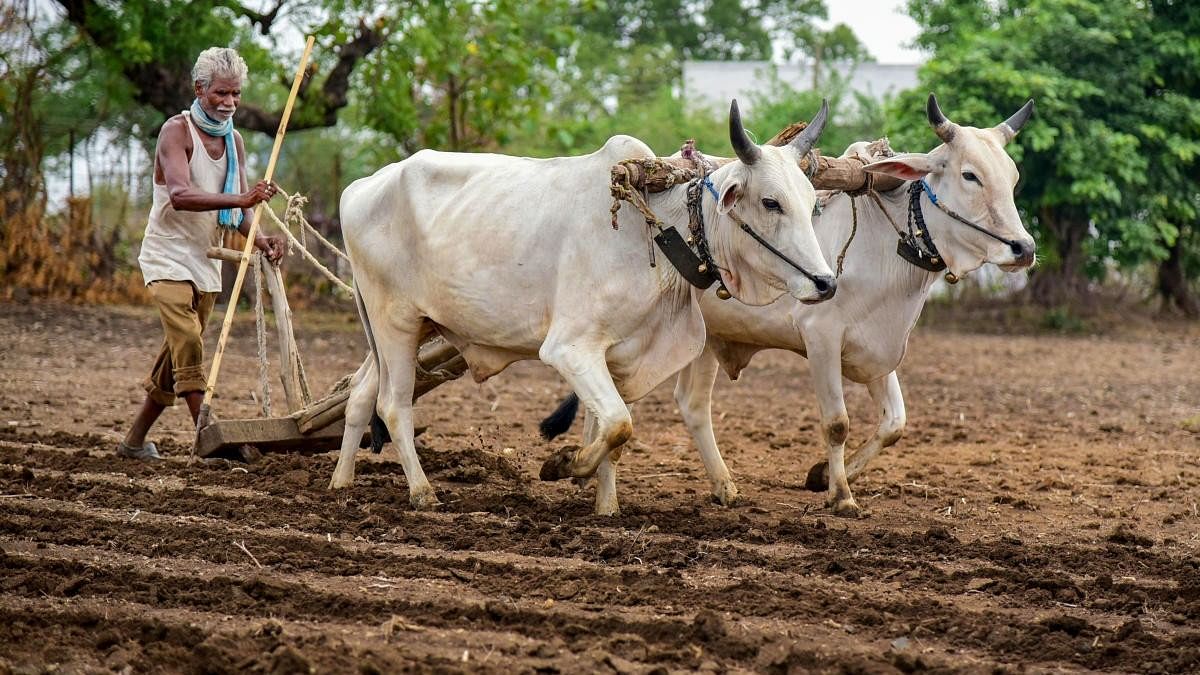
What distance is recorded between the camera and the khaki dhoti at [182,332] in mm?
7043

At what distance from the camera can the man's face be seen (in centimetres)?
684

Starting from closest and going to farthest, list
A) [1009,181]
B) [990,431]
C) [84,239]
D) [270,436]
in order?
[1009,181], [270,436], [990,431], [84,239]

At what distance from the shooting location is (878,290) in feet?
22.0

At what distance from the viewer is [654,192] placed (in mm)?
6035

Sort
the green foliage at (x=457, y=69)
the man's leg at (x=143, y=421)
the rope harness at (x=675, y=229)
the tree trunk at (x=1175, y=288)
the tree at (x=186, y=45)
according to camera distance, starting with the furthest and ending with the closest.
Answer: the tree trunk at (x=1175, y=288), the green foliage at (x=457, y=69), the tree at (x=186, y=45), the man's leg at (x=143, y=421), the rope harness at (x=675, y=229)

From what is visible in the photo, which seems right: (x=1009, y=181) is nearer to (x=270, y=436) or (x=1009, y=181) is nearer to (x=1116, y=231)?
(x=270, y=436)

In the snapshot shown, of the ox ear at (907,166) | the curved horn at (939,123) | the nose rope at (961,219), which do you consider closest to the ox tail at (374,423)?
the ox ear at (907,166)

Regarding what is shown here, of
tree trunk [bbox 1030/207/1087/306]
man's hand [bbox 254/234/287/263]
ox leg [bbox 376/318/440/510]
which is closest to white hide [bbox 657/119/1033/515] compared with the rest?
ox leg [bbox 376/318/440/510]

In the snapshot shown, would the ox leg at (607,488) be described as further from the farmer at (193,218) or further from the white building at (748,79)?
the white building at (748,79)

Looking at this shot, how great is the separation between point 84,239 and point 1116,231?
478 inches

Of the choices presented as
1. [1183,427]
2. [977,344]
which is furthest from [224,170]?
[977,344]

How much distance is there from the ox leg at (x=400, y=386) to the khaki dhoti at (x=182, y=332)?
977 millimetres

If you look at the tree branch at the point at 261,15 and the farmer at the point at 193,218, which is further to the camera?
the tree branch at the point at 261,15

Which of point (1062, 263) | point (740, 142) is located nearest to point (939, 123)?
point (740, 142)
